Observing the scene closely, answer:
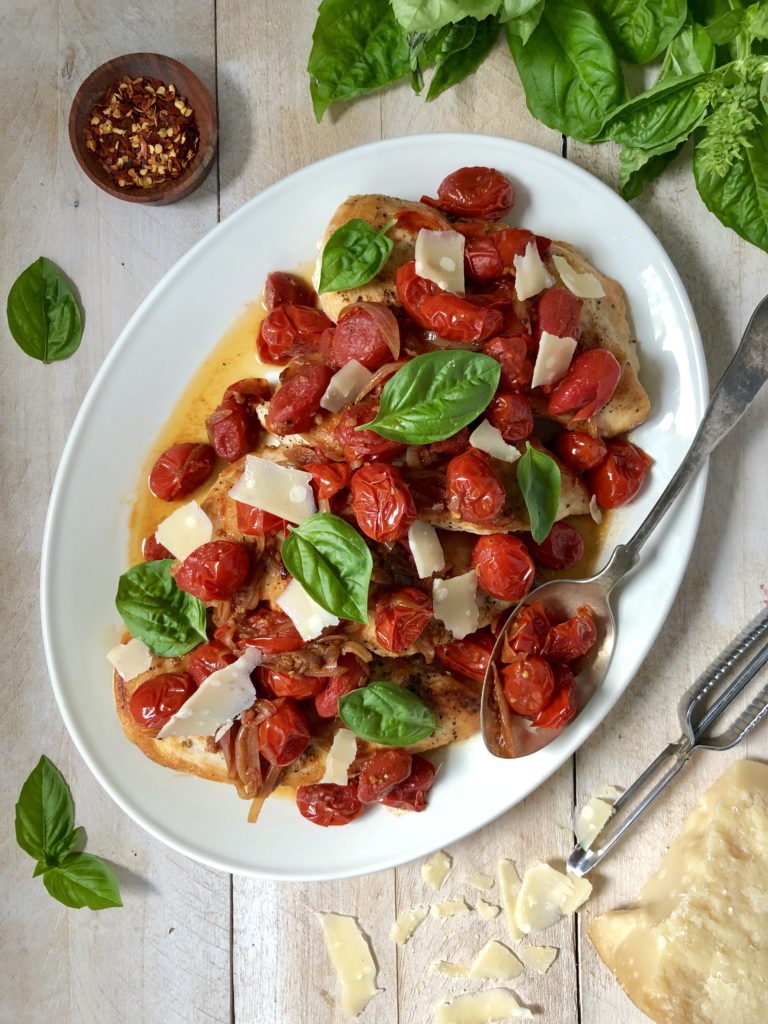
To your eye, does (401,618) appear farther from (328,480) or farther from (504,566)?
(328,480)

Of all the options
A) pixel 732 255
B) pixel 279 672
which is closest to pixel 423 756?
pixel 279 672

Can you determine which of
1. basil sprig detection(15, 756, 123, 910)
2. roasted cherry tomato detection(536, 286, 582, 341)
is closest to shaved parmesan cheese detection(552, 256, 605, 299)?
roasted cherry tomato detection(536, 286, 582, 341)

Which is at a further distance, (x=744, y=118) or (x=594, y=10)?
(x=594, y=10)

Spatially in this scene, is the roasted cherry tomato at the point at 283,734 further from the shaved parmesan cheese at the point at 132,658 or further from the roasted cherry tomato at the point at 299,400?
the roasted cherry tomato at the point at 299,400

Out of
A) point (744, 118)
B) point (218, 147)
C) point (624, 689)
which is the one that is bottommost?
point (624, 689)

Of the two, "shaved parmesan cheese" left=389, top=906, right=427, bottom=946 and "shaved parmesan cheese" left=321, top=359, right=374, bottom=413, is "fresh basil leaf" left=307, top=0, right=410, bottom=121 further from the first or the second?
"shaved parmesan cheese" left=389, top=906, right=427, bottom=946

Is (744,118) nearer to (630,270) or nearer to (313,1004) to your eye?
(630,270)
